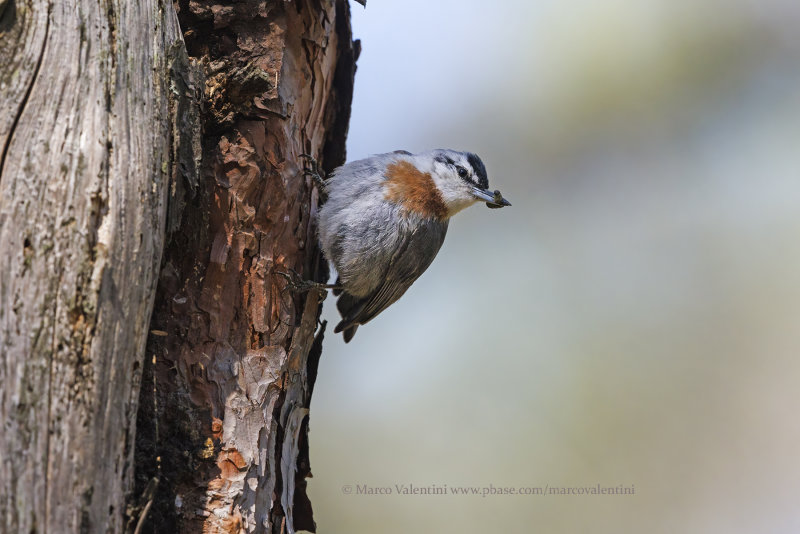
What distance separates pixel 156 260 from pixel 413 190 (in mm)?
1927

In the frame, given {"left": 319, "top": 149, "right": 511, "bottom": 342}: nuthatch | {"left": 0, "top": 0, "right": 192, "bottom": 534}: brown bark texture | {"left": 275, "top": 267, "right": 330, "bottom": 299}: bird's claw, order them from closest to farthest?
{"left": 0, "top": 0, "right": 192, "bottom": 534}: brown bark texture → {"left": 275, "top": 267, "right": 330, "bottom": 299}: bird's claw → {"left": 319, "top": 149, "right": 511, "bottom": 342}: nuthatch

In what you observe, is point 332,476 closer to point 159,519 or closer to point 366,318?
point 366,318

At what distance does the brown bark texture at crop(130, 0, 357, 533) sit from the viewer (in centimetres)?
236

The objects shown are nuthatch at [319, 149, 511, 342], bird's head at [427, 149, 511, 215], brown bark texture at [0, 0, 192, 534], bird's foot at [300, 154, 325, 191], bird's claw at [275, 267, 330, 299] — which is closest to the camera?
brown bark texture at [0, 0, 192, 534]

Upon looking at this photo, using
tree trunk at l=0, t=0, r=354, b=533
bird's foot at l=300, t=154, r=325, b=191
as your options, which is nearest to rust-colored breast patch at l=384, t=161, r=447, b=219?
bird's foot at l=300, t=154, r=325, b=191

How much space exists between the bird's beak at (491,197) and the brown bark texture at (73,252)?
7.25 ft

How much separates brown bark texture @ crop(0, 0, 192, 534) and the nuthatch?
56.5 inches

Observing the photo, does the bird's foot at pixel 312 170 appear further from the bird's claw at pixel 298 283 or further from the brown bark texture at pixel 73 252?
the brown bark texture at pixel 73 252

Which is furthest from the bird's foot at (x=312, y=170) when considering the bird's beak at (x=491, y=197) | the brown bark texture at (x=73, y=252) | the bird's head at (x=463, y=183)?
the brown bark texture at (x=73, y=252)

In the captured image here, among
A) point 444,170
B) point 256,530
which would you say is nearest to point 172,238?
point 256,530

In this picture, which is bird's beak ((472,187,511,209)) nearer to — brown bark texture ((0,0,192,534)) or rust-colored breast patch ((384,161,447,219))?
rust-colored breast patch ((384,161,447,219))

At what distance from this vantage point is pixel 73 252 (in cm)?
185

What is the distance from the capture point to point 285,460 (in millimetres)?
2719

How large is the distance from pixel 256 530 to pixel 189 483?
0.98 feet
